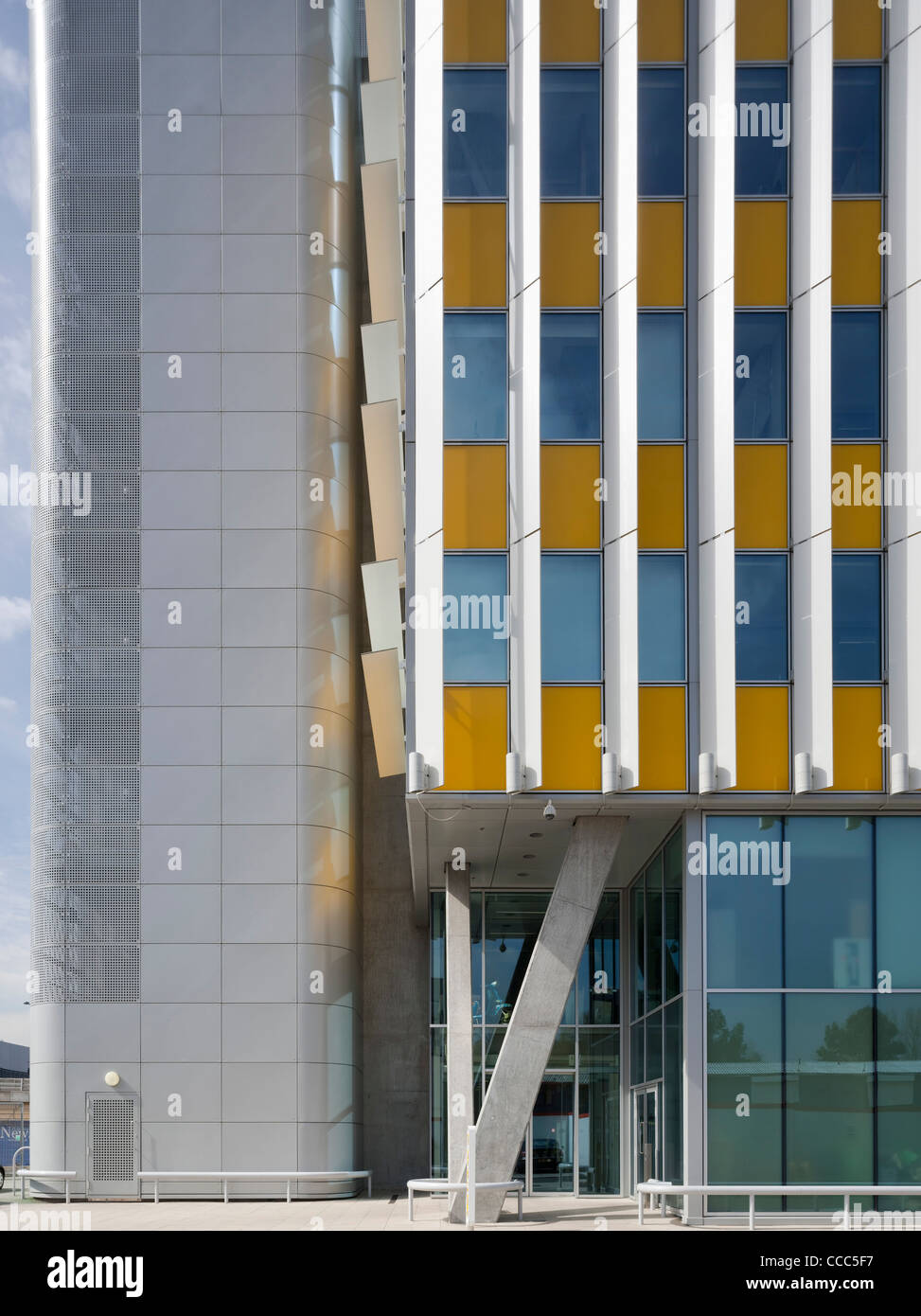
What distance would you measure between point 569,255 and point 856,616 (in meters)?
7.00

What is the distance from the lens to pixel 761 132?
21.1 metres

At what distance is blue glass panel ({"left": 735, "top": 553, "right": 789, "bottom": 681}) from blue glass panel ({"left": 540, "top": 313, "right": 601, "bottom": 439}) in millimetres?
3106

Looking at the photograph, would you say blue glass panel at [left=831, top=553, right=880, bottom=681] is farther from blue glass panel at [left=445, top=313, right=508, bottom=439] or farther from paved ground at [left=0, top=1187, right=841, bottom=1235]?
paved ground at [left=0, top=1187, right=841, bottom=1235]

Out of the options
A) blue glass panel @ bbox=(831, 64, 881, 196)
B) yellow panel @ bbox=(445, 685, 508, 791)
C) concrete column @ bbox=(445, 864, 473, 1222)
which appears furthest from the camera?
concrete column @ bbox=(445, 864, 473, 1222)

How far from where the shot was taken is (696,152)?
21.2 metres

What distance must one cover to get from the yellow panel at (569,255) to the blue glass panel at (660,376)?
100 centimetres

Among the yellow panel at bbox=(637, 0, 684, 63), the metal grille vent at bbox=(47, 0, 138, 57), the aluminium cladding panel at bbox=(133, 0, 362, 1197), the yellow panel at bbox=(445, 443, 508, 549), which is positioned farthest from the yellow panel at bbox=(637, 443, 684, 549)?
the metal grille vent at bbox=(47, 0, 138, 57)

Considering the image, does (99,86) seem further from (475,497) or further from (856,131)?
(856,131)

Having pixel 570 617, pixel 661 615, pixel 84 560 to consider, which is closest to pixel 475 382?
pixel 570 617

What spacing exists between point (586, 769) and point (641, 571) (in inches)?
122

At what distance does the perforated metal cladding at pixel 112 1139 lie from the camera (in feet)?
93.6

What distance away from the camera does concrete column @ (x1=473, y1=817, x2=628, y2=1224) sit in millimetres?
20766

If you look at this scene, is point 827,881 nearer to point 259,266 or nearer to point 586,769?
point 586,769

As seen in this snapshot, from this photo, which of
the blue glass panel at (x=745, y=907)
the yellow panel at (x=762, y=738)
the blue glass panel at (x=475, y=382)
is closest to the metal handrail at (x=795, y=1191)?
the blue glass panel at (x=745, y=907)
